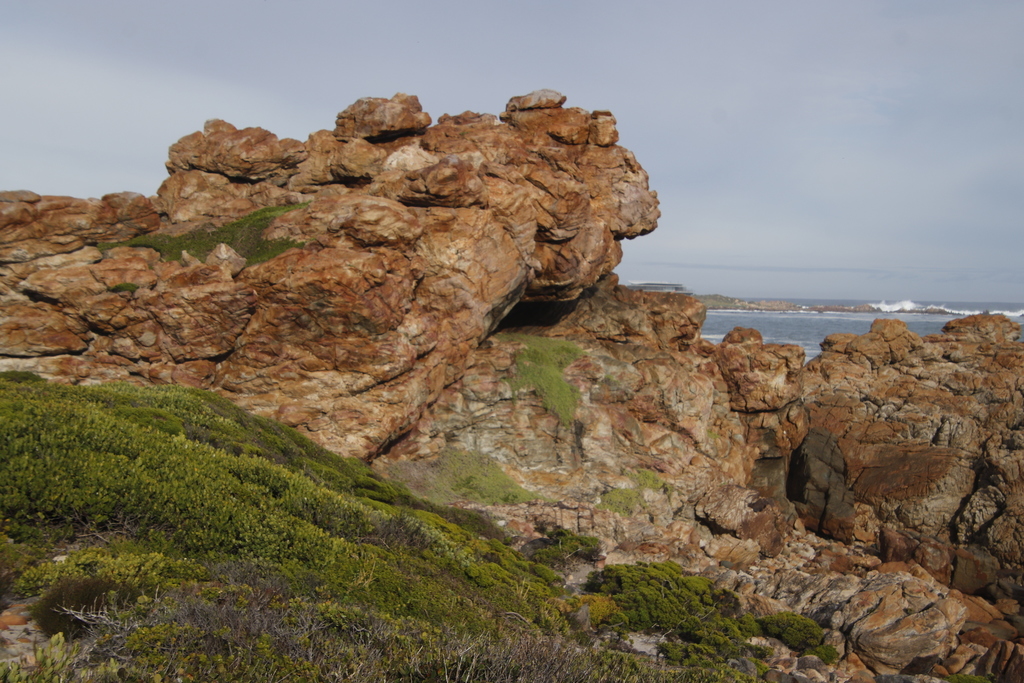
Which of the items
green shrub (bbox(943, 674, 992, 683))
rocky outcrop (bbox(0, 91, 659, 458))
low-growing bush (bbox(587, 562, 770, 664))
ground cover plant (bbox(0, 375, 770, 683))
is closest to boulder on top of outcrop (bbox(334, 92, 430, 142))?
rocky outcrop (bbox(0, 91, 659, 458))

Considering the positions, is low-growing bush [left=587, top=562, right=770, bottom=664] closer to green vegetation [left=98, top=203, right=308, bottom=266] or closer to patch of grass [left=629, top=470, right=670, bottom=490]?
patch of grass [left=629, top=470, right=670, bottom=490]

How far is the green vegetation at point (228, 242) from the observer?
18125mm

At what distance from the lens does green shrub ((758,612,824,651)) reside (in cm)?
1382

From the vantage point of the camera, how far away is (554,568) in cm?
1470

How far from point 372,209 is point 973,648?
66.7 feet

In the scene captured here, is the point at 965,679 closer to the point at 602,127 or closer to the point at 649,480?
the point at 649,480

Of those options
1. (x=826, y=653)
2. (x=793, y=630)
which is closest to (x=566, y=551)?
(x=793, y=630)

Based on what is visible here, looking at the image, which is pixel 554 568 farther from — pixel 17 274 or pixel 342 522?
pixel 17 274

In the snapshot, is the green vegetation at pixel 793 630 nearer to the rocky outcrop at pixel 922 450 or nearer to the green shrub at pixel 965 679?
the green shrub at pixel 965 679

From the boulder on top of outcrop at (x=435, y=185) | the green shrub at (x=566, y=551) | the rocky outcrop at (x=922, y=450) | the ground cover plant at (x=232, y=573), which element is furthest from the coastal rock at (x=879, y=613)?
the boulder on top of outcrop at (x=435, y=185)

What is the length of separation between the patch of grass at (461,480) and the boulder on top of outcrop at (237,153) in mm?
12489

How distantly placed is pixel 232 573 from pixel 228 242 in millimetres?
14295

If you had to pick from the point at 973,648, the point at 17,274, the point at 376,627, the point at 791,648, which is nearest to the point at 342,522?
the point at 376,627

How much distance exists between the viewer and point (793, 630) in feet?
45.8
